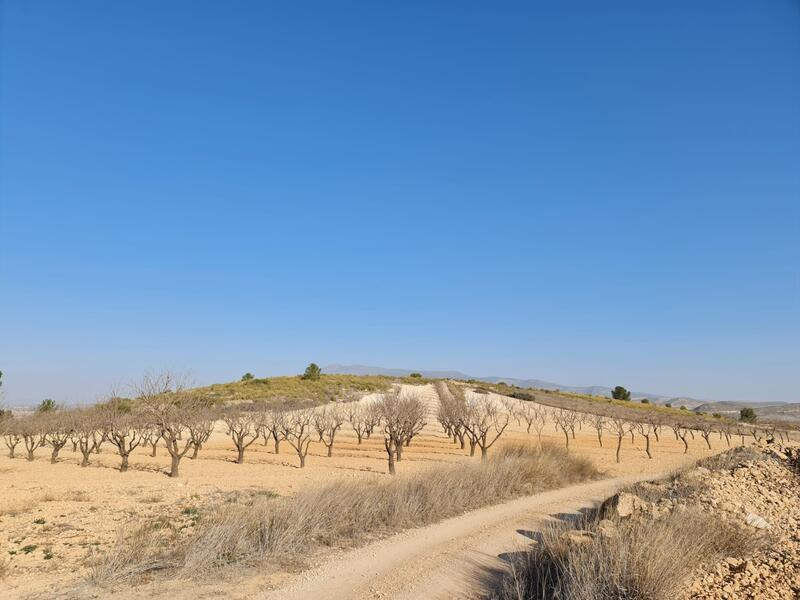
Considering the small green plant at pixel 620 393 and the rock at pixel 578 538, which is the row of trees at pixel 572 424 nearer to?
the rock at pixel 578 538

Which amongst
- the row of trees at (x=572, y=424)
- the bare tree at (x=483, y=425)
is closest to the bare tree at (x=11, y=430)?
the bare tree at (x=483, y=425)

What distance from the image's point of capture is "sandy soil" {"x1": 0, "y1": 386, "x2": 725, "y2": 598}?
448 inches

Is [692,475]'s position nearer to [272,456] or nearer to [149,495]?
[149,495]

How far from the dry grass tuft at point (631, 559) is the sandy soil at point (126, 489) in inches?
187

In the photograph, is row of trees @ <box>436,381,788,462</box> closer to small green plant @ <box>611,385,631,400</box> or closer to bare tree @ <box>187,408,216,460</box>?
bare tree @ <box>187,408,216,460</box>

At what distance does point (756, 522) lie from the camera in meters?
10.6

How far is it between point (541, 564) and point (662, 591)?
270 centimetres

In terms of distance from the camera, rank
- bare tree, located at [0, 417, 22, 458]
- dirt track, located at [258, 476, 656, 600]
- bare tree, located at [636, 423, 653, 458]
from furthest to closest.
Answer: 1. bare tree, located at [636, 423, 653, 458]
2. bare tree, located at [0, 417, 22, 458]
3. dirt track, located at [258, 476, 656, 600]

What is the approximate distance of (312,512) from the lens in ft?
43.4

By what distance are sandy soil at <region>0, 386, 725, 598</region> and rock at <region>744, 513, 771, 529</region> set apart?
29.6 ft

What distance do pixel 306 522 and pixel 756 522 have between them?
9.51 m

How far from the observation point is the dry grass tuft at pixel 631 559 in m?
7.78

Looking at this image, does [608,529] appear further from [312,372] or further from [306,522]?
[312,372]

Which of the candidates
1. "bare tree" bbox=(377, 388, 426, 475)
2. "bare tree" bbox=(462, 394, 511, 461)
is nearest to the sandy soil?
"bare tree" bbox=(377, 388, 426, 475)
